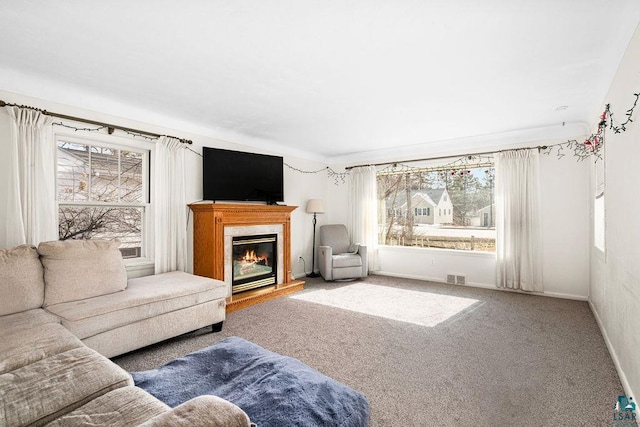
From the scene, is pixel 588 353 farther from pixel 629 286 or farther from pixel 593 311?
pixel 593 311

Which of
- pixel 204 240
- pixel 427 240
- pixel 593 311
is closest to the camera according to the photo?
pixel 593 311

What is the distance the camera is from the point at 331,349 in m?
2.79

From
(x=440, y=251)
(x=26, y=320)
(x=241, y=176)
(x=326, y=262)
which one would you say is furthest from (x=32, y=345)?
(x=440, y=251)

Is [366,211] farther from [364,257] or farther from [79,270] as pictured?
[79,270]

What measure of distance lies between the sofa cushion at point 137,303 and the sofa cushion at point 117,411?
1.47m

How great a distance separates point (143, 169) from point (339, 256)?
337 centimetres

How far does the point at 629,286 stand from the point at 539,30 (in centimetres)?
180

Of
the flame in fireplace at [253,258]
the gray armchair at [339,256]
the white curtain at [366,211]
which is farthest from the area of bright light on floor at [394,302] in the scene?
the white curtain at [366,211]

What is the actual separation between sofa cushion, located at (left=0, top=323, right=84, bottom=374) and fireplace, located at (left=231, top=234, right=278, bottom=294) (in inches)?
88.9

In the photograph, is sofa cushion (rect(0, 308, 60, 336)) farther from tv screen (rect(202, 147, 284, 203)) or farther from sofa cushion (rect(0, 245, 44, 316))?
tv screen (rect(202, 147, 284, 203))

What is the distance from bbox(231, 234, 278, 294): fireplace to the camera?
4.30m

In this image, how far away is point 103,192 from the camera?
3.49 meters

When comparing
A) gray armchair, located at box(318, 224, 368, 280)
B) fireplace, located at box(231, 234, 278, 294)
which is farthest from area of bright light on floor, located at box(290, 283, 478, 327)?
fireplace, located at box(231, 234, 278, 294)

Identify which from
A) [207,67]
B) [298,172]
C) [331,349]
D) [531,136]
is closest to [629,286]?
[331,349]
